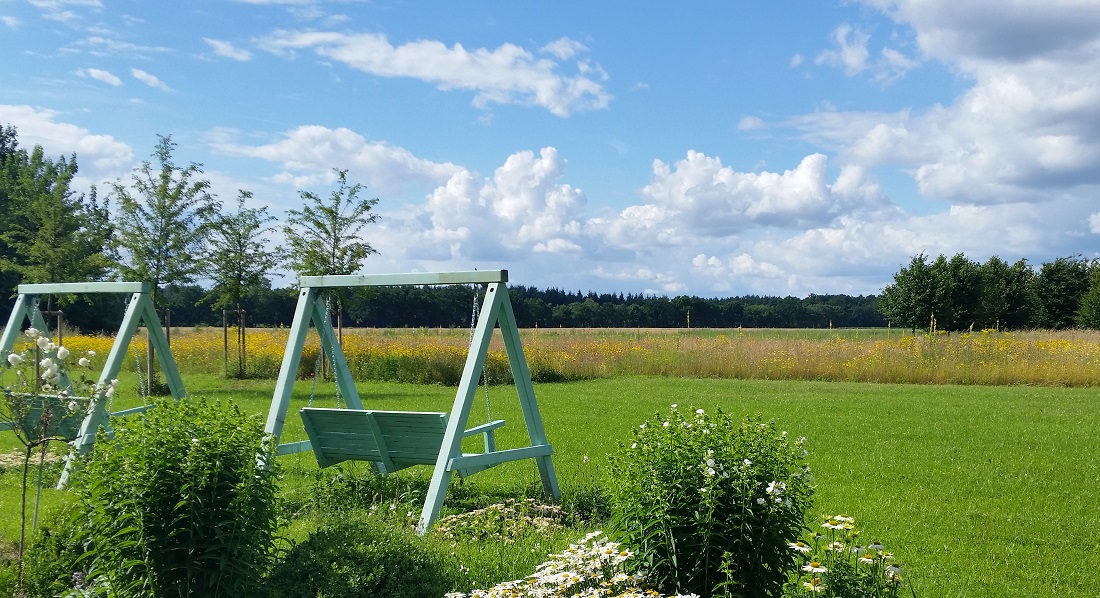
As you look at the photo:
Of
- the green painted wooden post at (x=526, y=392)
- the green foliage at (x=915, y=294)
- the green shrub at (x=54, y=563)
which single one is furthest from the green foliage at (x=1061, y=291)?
the green shrub at (x=54, y=563)

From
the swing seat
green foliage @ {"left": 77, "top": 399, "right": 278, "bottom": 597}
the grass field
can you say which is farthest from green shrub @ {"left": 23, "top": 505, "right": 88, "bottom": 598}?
the swing seat

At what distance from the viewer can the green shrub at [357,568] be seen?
4.31m

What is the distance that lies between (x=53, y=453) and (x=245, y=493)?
732cm

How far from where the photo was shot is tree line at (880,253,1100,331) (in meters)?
42.3

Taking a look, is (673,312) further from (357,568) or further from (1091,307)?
(357,568)

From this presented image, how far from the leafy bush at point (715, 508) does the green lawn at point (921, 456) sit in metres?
1.84

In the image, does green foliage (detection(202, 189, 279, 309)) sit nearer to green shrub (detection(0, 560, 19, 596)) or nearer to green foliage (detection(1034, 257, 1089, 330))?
green shrub (detection(0, 560, 19, 596))

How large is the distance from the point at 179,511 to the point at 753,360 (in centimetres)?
1960

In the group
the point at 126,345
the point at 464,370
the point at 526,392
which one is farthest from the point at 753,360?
the point at 464,370

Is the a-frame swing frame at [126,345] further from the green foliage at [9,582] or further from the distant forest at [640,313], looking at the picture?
the distant forest at [640,313]

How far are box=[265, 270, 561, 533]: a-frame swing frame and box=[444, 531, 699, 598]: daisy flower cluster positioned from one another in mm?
1952

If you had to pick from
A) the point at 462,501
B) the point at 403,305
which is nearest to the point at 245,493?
the point at 462,501

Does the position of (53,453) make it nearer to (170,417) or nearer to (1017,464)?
(170,417)

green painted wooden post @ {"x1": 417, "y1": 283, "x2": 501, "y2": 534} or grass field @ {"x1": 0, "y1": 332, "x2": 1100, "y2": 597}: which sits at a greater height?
green painted wooden post @ {"x1": 417, "y1": 283, "x2": 501, "y2": 534}
